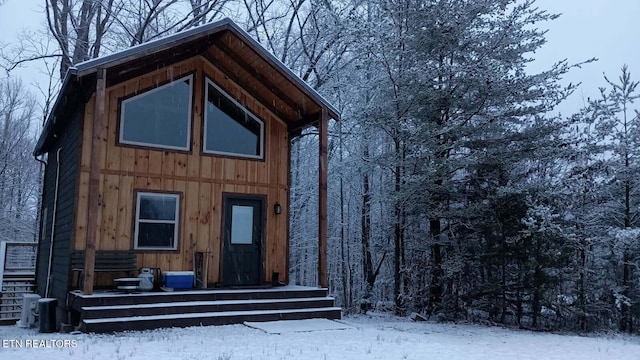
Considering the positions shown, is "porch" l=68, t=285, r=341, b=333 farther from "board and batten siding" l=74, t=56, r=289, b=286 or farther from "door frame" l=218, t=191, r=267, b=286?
"board and batten siding" l=74, t=56, r=289, b=286

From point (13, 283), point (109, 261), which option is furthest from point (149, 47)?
point (13, 283)

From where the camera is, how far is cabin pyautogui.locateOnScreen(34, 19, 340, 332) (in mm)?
7820

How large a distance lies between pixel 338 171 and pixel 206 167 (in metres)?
5.09

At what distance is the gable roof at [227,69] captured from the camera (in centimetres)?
786

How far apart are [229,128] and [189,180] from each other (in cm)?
130

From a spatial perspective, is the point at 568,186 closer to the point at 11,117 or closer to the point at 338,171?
the point at 338,171

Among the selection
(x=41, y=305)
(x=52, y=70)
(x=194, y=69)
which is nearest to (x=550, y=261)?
(x=194, y=69)

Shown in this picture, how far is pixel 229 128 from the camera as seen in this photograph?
32.0 ft

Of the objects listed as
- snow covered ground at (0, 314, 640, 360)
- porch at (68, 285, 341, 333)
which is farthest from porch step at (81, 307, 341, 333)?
snow covered ground at (0, 314, 640, 360)

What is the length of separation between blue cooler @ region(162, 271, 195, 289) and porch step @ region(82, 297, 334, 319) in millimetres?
773

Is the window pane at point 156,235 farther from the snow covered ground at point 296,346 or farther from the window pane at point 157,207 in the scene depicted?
the snow covered ground at point 296,346

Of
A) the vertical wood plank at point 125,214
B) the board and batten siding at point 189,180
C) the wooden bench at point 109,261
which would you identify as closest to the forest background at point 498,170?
the board and batten siding at point 189,180

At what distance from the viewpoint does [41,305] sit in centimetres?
810

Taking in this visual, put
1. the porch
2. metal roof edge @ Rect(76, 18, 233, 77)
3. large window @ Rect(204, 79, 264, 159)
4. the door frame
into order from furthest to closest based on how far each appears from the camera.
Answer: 1. large window @ Rect(204, 79, 264, 159)
2. the door frame
3. metal roof edge @ Rect(76, 18, 233, 77)
4. the porch
